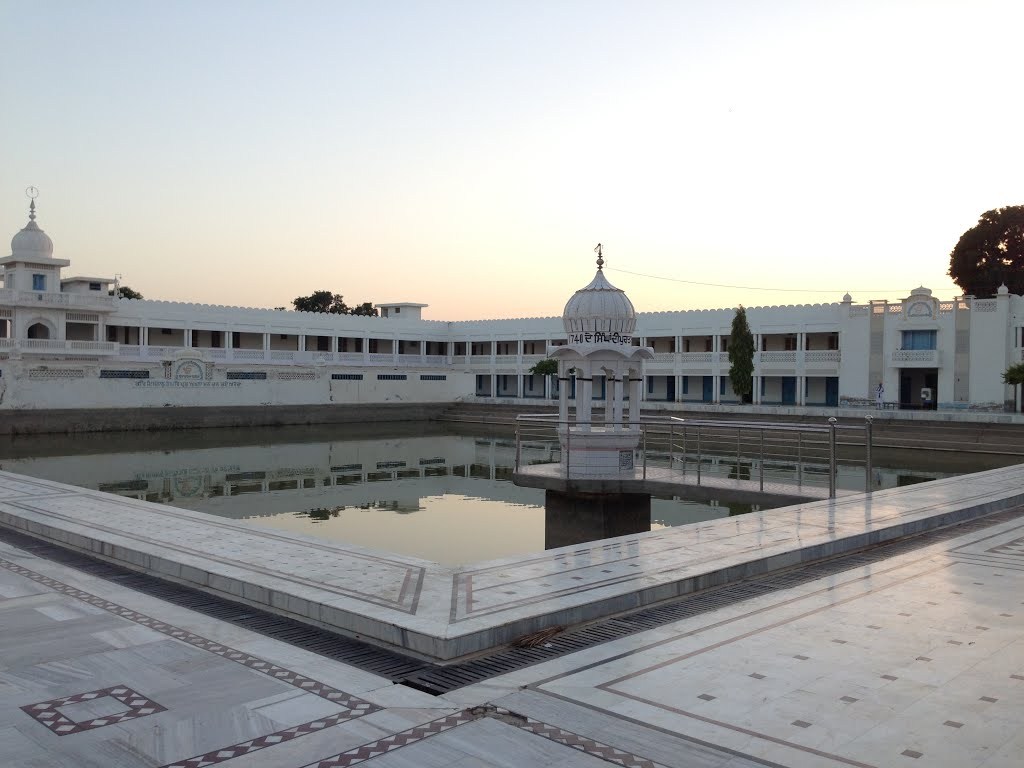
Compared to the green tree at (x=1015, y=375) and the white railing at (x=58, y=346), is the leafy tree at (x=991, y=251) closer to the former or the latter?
the green tree at (x=1015, y=375)

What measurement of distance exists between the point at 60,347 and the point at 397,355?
18366mm

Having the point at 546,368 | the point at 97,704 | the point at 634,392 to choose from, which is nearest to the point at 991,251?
the point at 546,368

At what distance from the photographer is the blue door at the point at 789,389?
44.6m

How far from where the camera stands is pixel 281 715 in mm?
4359

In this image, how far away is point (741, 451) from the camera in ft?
77.8

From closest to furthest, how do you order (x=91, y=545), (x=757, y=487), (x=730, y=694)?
(x=730, y=694)
(x=91, y=545)
(x=757, y=487)

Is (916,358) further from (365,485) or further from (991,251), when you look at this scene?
(365,485)

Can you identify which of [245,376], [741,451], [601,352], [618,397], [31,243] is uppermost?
[31,243]

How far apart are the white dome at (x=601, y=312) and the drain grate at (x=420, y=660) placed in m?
7.18

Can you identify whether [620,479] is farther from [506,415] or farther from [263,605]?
[506,415]

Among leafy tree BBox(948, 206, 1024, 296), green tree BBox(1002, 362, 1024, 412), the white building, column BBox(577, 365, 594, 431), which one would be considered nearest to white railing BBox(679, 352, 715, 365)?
the white building

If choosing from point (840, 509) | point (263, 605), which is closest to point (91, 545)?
point (263, 605)

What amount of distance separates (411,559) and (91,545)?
3355 millimetres

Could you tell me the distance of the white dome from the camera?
15109 millimetres
